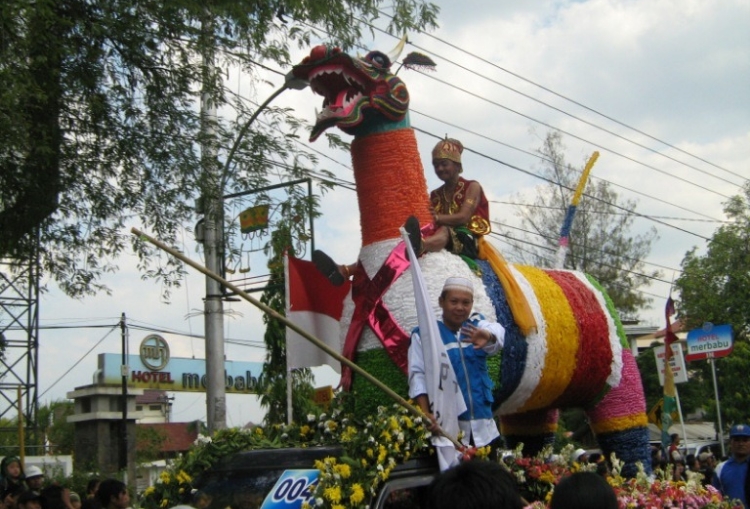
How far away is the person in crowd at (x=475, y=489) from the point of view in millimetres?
2264

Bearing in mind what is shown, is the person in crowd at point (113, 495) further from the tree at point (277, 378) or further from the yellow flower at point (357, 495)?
the tree at point (277, 378)

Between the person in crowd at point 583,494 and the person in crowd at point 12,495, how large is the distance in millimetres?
5247

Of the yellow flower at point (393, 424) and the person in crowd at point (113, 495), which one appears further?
the person in crowd at point (113, 495)

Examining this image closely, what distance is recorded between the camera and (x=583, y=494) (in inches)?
96.0

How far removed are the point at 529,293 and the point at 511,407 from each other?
29.9 inches

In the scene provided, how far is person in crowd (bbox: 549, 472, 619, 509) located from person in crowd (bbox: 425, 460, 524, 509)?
169 mm

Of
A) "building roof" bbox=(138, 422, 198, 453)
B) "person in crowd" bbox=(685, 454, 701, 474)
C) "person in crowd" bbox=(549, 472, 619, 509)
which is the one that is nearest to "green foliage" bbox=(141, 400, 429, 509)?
"person in crowd" bbox=(549, 472, 619, 509)

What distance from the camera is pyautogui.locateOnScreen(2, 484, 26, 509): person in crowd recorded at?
699 cm

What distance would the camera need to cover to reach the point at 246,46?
830 centimetres

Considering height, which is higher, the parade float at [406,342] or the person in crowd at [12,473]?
the parade float at [406,342]

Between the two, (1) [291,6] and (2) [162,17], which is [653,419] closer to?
(1) [291,6]

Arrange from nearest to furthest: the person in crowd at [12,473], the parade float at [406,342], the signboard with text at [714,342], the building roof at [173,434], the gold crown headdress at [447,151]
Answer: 1. the parade float at [406,342]
2. the gold crown headdress at [447,151]
3. the person in crowd at [12,473]
4. the signboard with text at [714,342]
5. the building roof at [173,434]

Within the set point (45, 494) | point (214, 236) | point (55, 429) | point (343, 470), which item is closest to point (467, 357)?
point (343, 470)

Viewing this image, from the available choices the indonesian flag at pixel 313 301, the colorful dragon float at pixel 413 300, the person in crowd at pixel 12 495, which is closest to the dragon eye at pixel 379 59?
the colorful dragon float at pixel 413 300
